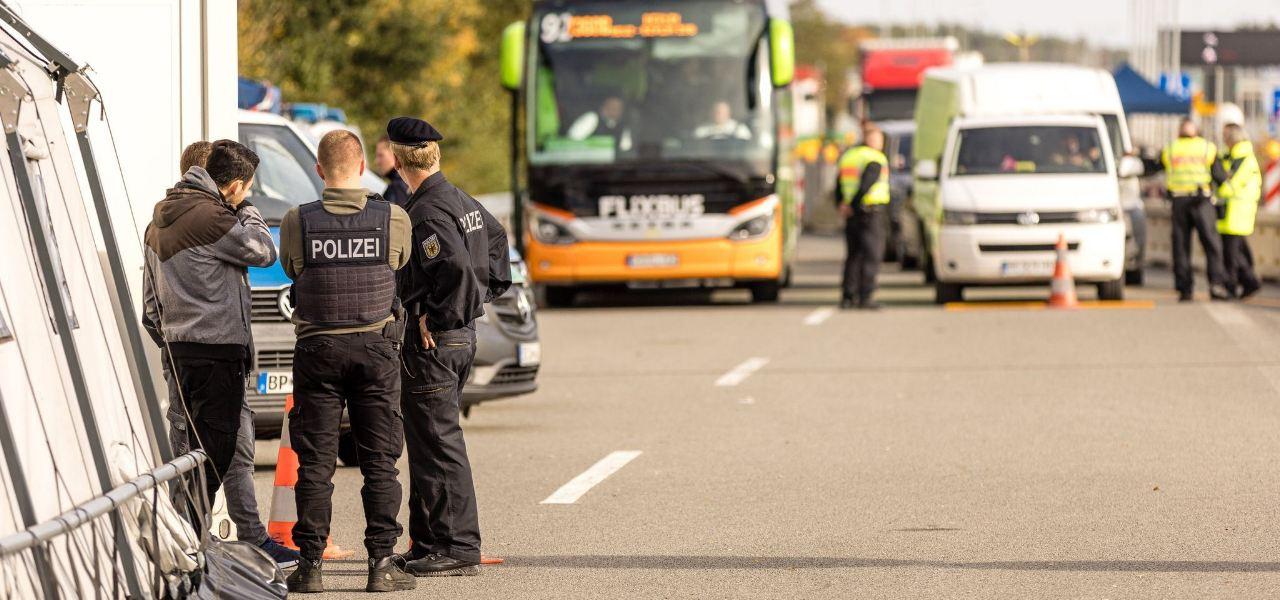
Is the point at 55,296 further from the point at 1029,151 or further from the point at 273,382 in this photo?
the point at 1029,151

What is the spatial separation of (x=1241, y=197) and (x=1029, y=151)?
214 centimetres

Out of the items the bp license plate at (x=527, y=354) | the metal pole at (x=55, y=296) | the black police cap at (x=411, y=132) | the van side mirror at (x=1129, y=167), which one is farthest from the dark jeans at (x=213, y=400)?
the van side mirror at (x=1129, y=167)

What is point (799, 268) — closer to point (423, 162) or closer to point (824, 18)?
point (423, 162)

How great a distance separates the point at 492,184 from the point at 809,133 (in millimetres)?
20819

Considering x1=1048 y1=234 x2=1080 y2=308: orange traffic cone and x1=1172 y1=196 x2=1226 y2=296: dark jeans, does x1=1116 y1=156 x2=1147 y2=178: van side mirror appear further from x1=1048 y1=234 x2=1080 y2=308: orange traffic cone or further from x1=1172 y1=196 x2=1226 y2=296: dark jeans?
x1=1048 y1=234 x2=1080 y2=308: orange traffic cone

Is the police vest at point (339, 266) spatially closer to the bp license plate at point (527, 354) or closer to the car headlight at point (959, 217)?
the bp license plate at point (527, 354)

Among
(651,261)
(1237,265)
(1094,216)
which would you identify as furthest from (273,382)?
(1237,265)

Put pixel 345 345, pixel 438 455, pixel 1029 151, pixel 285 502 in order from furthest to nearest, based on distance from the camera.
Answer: pixel 1029 151, pixel 285 502, pixel 438 455, pixel 345 345

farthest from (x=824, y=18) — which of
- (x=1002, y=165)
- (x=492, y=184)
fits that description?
(x=1002, y=165)

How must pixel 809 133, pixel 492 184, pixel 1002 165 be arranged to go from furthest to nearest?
pixel 809 133
pixel 492 184
pixel 1002 165

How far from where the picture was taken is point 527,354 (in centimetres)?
1194

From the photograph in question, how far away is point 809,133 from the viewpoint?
6538cm

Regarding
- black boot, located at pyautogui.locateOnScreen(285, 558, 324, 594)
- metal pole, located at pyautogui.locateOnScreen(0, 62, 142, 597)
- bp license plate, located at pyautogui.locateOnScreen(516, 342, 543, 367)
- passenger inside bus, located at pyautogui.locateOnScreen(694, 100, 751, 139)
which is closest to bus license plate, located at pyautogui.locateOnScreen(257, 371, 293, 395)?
bp license plate, located at pyautogui.locateOnScreen(516, 342, 543, 367)

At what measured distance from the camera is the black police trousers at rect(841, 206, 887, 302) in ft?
69.8
